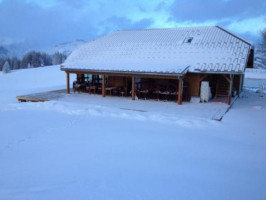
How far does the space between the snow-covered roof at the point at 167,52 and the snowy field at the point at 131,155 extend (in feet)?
11.0

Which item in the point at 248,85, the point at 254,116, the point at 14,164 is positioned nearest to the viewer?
the point at 14,164

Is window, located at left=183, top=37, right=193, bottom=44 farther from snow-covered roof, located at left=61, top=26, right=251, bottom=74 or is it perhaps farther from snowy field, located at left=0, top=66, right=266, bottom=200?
snowy field, located at left=0, top=66, right=266, bottom=200

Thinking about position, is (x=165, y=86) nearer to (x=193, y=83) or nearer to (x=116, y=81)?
(x=193, y=83)

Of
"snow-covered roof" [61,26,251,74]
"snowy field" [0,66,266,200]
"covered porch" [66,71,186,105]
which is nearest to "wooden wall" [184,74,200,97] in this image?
"covered porch" [66,71,186,105]

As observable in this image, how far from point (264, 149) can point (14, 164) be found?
644cm

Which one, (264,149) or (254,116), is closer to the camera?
(264,149)

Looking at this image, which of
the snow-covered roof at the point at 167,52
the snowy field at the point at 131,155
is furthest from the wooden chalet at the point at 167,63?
the snowy field at the point at 131,155

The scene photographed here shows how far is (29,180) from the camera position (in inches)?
174

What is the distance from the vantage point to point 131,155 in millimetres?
5773

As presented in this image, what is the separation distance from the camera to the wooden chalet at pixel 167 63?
12.7 m

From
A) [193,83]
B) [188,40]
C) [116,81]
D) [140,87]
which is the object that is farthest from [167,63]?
[116,81]

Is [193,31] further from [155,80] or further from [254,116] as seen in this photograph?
[254,116]

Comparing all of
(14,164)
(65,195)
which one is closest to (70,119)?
(14,164)

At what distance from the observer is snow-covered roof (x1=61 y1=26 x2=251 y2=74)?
42.2 ft
